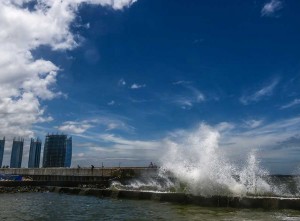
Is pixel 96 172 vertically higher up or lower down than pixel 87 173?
higher up

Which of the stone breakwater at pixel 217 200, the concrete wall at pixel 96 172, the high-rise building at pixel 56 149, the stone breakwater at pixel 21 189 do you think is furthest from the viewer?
the high-rise building at pixel 56 149

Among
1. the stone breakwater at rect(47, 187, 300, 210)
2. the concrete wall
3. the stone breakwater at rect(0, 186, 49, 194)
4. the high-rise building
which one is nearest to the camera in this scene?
the stone breakwater at rect(47, 187, 300, 210)

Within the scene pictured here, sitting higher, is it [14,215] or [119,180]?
[119,180]

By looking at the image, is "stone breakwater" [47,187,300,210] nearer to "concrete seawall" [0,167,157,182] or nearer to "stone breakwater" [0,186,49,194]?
"stone breakwater" [0,186,49,194]

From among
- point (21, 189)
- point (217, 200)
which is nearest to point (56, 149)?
point (21, 189)

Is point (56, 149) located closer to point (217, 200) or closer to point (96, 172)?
point (96, 172)

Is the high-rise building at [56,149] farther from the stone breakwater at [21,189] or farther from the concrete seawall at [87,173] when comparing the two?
the stone breakwater at [21,189]

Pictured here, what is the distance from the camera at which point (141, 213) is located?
2069 centimetres

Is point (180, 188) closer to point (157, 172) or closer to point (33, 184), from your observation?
point (157, 172)

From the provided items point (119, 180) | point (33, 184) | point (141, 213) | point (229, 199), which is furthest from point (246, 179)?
point (33, 184)

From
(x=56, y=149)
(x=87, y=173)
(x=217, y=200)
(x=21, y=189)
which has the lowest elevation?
(x=217, y=200)

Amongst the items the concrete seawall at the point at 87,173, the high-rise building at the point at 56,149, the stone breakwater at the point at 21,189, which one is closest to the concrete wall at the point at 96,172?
the concrete seawall at the point at 87,173

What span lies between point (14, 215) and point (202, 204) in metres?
13.4

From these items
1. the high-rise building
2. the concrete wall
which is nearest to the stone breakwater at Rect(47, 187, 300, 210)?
the concrete wall
